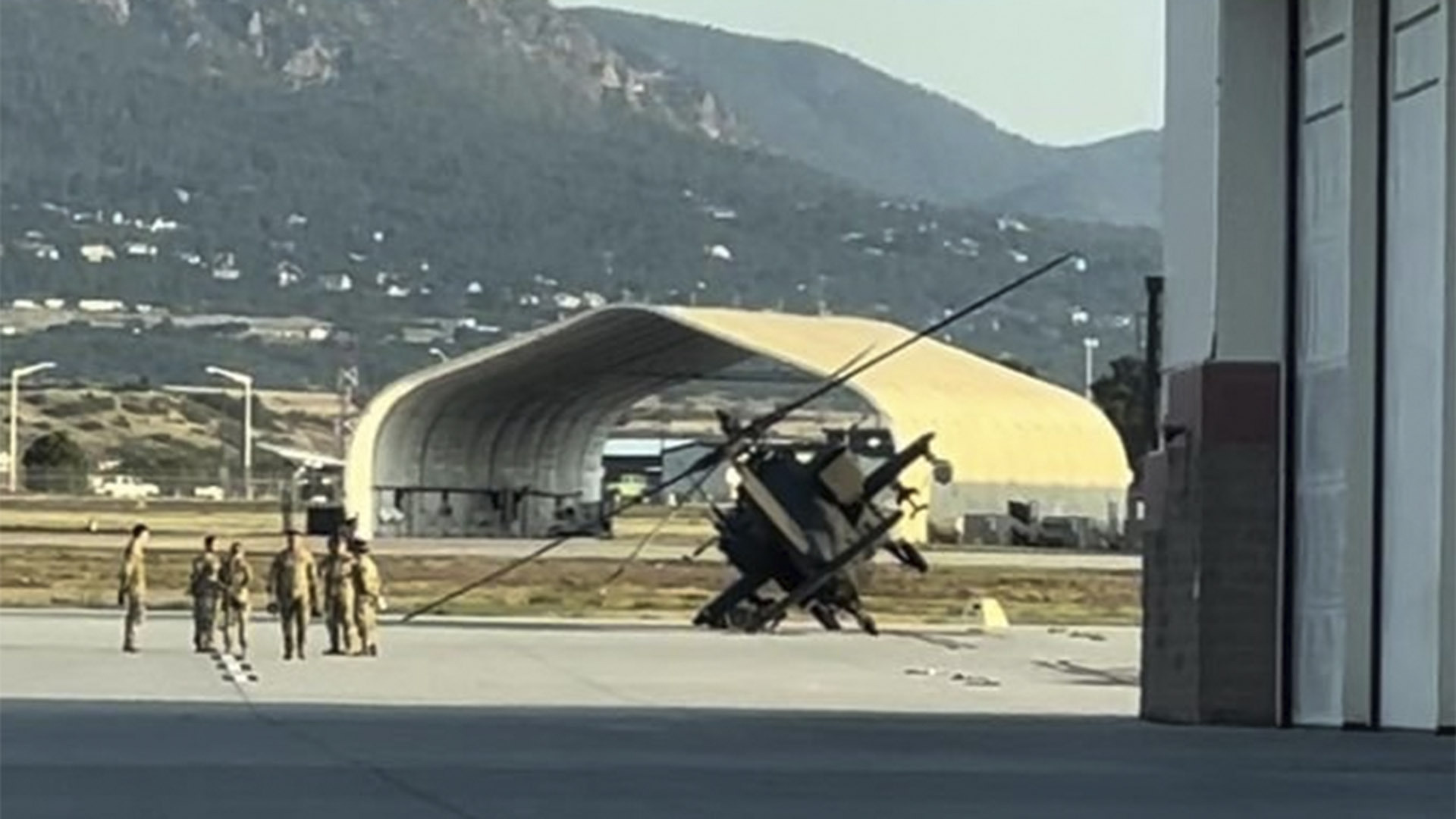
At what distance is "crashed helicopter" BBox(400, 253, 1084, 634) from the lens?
5903 cm

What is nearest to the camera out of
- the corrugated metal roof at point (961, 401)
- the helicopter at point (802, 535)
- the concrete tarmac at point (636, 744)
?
the concrete tarmac at point (636, 744)

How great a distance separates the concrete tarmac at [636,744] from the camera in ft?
65.5

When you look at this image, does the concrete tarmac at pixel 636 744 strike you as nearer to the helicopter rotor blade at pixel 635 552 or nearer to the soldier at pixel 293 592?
the soldier at pixel 293 592

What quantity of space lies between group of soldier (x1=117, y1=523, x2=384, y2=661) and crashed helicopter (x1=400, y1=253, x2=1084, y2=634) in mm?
11360

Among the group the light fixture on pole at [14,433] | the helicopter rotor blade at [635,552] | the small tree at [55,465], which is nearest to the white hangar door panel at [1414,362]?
the helicopter rotor blade at [635,552]

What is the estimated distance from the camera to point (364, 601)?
47219 millimetres

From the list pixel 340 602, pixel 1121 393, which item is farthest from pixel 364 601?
pixel 1121 393

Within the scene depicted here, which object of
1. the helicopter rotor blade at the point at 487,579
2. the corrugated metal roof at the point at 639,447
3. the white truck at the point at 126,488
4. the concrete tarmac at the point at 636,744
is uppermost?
the corrugated metal roof at the point at 639,447

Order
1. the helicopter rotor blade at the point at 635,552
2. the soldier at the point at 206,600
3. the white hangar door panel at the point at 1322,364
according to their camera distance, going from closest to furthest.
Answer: the white hangar door panel at the point at 1322,364 < the soldier at the point at 206,600 < the helicopter rotor blade at the point at 635,552

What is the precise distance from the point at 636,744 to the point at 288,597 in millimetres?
19648

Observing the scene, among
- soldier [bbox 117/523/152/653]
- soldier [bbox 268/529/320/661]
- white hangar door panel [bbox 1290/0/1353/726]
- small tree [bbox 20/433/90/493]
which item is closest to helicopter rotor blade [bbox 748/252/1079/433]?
soldier [bbox 268/529/320/661]

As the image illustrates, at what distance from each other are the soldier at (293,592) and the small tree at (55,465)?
11019cm

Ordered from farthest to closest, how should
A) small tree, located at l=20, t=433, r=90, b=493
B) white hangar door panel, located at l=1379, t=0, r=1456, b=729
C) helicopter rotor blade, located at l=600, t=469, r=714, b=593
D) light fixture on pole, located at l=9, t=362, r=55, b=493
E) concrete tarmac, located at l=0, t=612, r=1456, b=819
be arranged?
light fixture on pole, located at l=9, t=362, r=55, b=493 → small tree, located at l=20, t=433, r=90, b=493 → helicopter rotor blade, located at l=600, t=469, r=714, b=593 → white hangar door panel, located at l=1379, t=0, r=1456, b=729 → concrete tarmac, located at l=0, t=612, r=1456, b=819

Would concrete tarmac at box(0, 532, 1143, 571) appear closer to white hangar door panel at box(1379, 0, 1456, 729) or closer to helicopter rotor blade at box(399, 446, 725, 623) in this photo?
helicopter rotor blade at box(399, 446, 725, 623)
